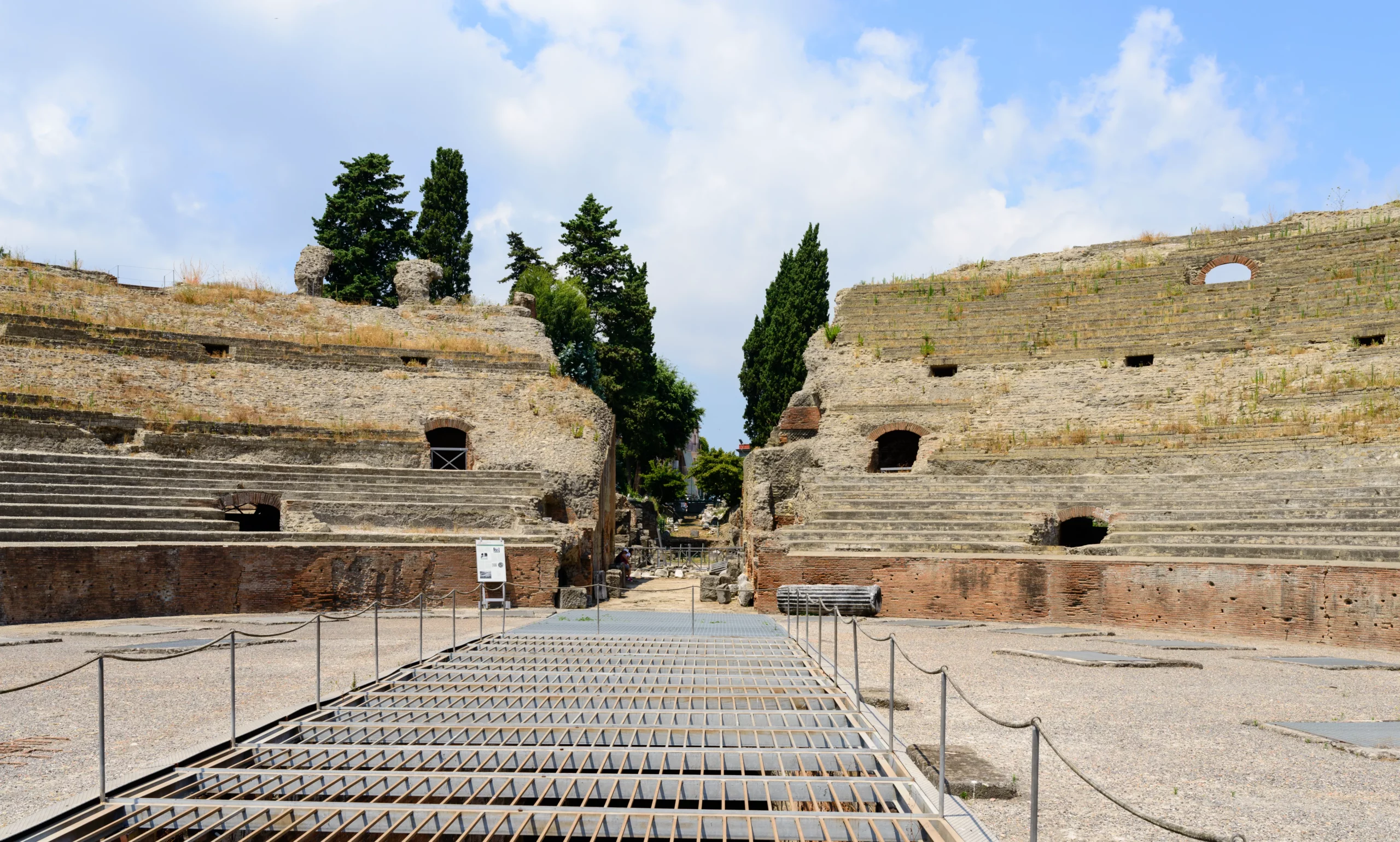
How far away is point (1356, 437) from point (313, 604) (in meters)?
18.8

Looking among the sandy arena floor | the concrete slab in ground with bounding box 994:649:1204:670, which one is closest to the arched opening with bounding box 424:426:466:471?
the sandy arena floor

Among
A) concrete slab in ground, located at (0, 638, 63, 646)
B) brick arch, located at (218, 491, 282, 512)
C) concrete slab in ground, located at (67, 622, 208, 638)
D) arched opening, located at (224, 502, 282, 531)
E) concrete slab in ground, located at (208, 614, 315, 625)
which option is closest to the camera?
concrete slab in ground, located at (0, 638, 63, 646)

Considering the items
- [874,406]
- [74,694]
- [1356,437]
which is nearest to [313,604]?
[74,694]

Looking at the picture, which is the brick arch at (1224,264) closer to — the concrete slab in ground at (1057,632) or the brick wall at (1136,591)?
the brick wall at (1136,591)

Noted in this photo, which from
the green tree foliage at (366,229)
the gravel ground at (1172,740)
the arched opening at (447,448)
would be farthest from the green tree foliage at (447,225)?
the gravel ground at (1172,740)

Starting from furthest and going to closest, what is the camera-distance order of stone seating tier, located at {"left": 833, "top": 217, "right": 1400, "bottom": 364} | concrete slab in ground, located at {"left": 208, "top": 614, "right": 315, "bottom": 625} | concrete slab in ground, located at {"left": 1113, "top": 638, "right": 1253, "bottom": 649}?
stone seating tier, located at {"left": 833, "top": 217, "right": 1400, "bottom": 364} → concrete slab in ground, located at {"left": 208, "top": 614, "right": 315, "bottom": 625} → concrete slab in ground, located at {"left": 1113, "top": 638, "right": 1253, "bottom": 649}

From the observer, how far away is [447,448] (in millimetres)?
21391

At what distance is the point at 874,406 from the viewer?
71.0 ft

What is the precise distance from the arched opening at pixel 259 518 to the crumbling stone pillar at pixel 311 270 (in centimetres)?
1406

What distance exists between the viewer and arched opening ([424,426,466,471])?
21.7 m

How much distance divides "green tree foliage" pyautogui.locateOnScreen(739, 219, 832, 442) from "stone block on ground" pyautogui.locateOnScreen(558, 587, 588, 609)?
22072 mm

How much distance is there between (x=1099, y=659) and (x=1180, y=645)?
2.39 m

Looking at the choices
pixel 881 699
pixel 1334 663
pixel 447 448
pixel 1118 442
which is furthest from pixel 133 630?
pixel 1118 442

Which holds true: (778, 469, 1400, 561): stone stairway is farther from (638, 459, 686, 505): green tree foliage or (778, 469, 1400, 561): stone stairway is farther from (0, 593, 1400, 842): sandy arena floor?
(638, 459, 686, 505): green tree foliage
